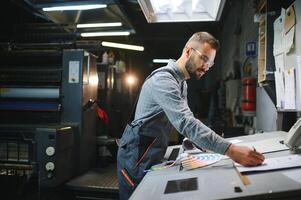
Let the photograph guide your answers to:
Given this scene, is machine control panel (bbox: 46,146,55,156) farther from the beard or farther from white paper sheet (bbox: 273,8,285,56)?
white paper sheet (bbox: 273,8,285,56)

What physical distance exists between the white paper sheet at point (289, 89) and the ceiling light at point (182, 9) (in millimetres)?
568

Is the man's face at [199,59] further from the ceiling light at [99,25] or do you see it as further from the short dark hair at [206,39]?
the ceiling light at [99,25]

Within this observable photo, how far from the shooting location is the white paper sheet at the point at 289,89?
1.81 metres

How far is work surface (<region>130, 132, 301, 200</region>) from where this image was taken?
0.86 meters

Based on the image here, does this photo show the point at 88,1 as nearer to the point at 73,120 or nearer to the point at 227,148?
the point at 73,120

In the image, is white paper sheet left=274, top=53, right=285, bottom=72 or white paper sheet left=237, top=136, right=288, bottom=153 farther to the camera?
white paper sheet left=274, top=53, right=285, bottom=72

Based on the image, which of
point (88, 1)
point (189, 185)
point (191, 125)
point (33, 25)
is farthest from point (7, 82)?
point (189, 185)

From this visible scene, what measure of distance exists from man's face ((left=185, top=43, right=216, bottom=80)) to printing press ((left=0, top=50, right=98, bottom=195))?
133 centimetres

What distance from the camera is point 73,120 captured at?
2982mm

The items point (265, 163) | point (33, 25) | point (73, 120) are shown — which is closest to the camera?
point (265, 163)

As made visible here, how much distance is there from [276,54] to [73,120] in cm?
193

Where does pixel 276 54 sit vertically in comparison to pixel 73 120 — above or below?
above

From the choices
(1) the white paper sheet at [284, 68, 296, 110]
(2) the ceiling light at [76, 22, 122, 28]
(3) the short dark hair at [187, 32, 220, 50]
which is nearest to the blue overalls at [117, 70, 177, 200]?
(3) the short dark hair at [187, 32, 220, 50]

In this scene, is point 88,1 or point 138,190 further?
point 88,1
